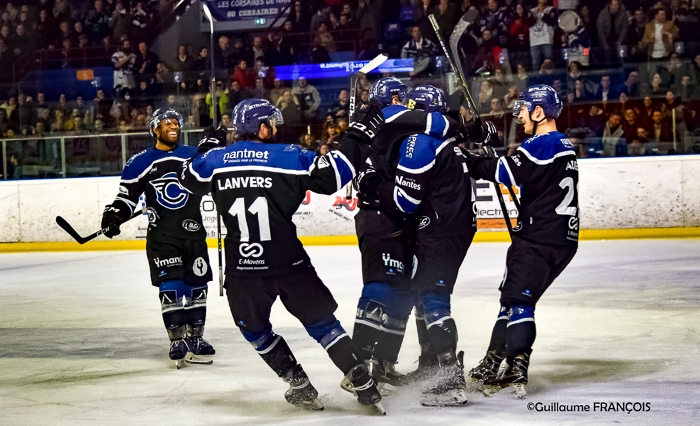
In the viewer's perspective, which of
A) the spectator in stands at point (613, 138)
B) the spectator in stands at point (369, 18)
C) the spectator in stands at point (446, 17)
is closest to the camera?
the spectator in stands at point (613, 138)

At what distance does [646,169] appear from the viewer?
10977mm

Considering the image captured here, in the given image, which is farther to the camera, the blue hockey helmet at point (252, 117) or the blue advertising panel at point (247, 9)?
the blue advertising panel at point (247, 9)

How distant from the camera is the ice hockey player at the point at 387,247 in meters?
4.58

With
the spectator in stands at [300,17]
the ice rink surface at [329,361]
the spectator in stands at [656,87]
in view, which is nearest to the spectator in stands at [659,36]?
the spectator in stands at [656,87]

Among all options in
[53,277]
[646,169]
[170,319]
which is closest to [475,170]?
[170,319]

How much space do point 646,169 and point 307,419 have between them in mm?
7833

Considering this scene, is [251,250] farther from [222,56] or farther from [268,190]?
[222,56]

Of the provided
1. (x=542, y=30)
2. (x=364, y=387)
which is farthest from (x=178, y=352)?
(x=542, y=30)

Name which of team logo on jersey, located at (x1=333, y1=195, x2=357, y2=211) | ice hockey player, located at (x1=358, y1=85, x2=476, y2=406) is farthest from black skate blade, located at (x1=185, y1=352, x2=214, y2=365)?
team logo on jersey, located at (x1=333, y1=195, x2=357, y2=211)

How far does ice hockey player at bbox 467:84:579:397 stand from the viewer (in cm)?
443

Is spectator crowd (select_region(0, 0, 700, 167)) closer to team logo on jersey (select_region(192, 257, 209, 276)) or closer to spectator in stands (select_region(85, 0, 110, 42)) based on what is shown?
spectator in stands (select_region(85, 0, 110, 42))

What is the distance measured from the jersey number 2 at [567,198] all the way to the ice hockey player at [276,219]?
958 millimetres

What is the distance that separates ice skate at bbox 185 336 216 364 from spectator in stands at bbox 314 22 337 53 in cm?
839

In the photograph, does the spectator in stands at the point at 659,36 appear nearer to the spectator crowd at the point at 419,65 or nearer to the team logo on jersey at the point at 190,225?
the spectator crowd at the point at 419,65
